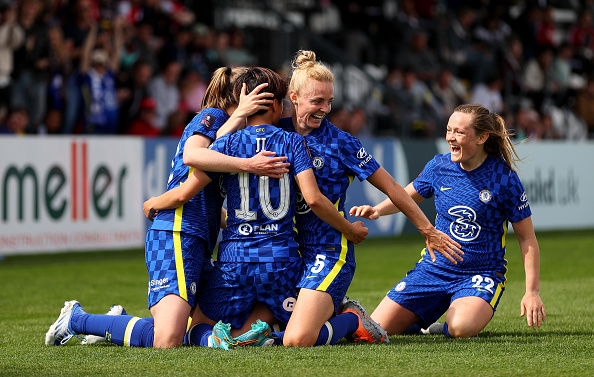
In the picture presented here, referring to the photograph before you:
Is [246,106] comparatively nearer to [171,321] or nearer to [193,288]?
[193,288]

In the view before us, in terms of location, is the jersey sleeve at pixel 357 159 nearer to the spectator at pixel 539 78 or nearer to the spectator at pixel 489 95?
the spectator at pixel 489 95

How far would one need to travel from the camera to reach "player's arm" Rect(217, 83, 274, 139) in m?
4.96

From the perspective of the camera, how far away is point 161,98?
13.7 meters

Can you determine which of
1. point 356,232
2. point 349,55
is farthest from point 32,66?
point 356,232

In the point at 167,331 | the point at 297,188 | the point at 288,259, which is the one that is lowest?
the point at 167,331

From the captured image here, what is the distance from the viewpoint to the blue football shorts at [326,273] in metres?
4.96

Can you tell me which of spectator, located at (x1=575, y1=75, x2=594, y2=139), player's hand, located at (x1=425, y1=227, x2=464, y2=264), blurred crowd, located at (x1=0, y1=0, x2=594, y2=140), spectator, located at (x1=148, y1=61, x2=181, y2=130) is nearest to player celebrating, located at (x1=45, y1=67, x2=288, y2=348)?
player's hand, located at (x1=425, y1=227, x2=464, y2=264)

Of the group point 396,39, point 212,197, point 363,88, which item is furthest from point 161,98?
point 212,197

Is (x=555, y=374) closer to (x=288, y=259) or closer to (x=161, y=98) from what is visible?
(x=288, y=259)

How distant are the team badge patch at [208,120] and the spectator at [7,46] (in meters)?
7.56

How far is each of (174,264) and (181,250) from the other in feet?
0.31

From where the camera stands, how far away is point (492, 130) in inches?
218

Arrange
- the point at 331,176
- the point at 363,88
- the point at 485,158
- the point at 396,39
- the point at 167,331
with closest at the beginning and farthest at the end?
the point at 167,331 < the point at 331,176 < the point at 485,158 < the point at 363,88 < the point at 396,39

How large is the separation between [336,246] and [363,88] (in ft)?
37.3
